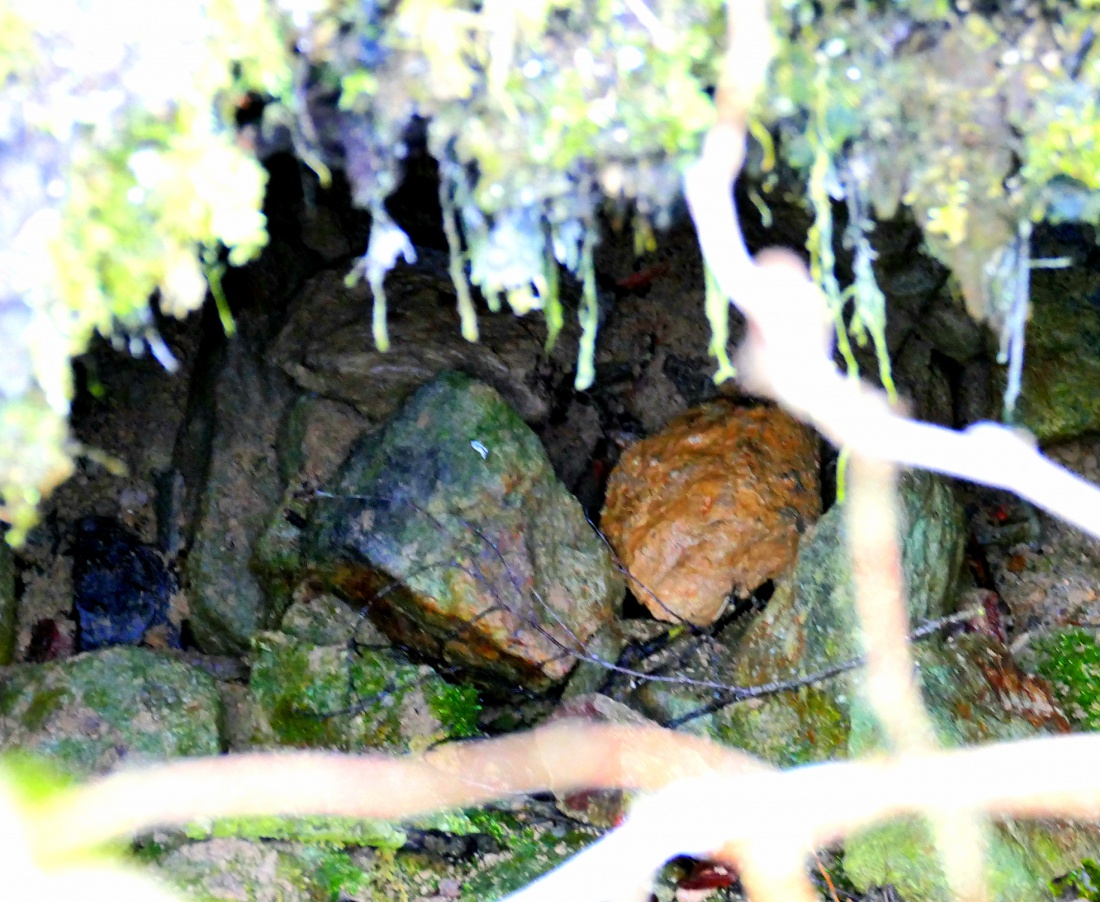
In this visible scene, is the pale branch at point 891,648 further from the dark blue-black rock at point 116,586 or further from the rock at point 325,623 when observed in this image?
the dark blue-black rock at point 116,586

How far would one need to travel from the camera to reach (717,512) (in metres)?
3.27

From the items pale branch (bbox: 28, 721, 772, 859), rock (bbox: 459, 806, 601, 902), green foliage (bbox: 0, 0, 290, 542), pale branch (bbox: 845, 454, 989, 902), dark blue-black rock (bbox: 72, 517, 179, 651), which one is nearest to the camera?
green foliage (bbox: 0, 0, 290, 542)

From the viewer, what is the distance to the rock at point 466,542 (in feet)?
9.86

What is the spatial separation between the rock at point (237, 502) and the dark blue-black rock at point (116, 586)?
0.13 meters

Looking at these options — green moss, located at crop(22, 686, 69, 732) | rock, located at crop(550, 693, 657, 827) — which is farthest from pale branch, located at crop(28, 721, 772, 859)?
green moss, located at crop(22, 686, 69, 732)

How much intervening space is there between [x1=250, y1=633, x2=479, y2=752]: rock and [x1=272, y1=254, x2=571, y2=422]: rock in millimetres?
971

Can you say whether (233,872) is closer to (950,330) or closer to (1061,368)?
(950,330)

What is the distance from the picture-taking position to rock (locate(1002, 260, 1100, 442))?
2.82 meters

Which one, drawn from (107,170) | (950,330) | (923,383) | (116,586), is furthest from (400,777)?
(950,330)

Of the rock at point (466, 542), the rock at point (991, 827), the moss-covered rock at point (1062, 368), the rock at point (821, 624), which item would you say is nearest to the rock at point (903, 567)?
the rock at point (821, 624)

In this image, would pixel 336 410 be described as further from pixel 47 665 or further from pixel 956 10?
pixel 956 10

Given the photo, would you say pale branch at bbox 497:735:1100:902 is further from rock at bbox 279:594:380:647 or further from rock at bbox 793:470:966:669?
rock at bbox 279:594:380:647

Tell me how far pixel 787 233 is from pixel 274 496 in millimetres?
2098

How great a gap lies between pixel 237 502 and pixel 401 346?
86cm
